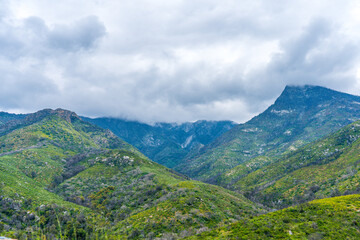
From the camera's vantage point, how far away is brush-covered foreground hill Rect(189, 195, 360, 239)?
119 feet

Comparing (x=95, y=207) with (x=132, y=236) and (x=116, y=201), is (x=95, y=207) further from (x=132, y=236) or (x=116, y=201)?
(x=132, y=236)

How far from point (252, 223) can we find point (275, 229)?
4672 mm

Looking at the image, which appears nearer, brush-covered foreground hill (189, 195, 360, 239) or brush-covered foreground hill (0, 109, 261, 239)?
brush-covered foreground hill (189, 195, 360, 239)

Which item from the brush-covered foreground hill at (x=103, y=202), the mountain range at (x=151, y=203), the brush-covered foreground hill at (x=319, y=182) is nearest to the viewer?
the mountain range at (x=151, y=203)

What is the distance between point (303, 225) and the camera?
39281mm

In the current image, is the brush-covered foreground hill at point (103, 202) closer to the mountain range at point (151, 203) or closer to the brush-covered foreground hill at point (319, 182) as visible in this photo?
the mountain range at point (151, 203)

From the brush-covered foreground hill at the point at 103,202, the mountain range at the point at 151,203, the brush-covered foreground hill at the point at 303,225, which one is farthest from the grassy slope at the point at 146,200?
the brush-covered foreground hill at the point at 303,225

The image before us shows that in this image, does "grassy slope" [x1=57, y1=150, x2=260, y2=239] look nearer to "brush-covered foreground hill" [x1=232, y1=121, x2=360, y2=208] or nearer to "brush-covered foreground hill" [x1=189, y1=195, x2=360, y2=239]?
"brush-covered foreground hill" [x1=189, y1=195, x2=360, y2=239]

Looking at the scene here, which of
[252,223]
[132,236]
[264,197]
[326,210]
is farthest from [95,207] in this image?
[264,197]

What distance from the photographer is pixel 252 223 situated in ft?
135

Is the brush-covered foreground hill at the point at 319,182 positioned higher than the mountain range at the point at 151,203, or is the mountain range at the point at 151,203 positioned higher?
the mountain range at the point at 151,203

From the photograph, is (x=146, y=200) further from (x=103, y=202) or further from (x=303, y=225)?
(x=303, y=225)

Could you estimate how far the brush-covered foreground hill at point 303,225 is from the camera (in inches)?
1426

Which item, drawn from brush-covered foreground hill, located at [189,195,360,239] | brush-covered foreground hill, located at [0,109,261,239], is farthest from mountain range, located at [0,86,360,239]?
brush-covered foreground hill, located at [0,109,261,239]
